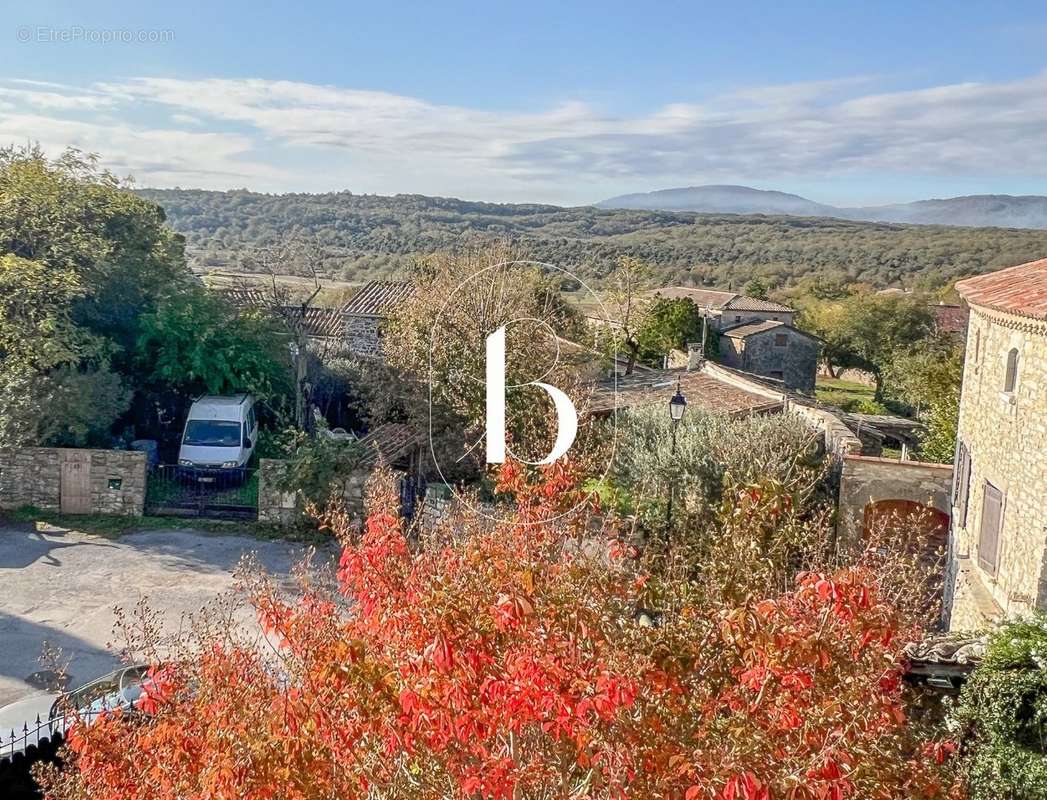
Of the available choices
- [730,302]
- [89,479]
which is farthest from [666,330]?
[89,479]

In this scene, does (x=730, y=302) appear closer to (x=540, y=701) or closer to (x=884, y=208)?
(x=540, y=701)

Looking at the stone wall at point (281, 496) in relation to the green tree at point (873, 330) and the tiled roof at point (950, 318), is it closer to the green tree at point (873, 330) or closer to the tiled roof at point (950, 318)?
the tiled roof at point (950, 318)

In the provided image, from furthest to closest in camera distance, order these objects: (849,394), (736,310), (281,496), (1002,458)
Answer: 1. (736,310)
2. (849,394)
3. (281,496)
4. (1002,458)

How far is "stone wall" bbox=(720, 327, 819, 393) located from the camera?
38.5 m

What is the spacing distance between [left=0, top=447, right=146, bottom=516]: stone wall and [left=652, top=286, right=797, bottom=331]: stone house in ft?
93.8

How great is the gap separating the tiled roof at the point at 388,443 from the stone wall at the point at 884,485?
840cm

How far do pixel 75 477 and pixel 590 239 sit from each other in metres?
59.9

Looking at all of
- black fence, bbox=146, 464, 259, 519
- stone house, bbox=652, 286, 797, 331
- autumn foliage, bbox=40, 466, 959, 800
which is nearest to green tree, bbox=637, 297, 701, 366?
stone house, bbox=652, 286, 797, 331

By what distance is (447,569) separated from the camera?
18.6 ft

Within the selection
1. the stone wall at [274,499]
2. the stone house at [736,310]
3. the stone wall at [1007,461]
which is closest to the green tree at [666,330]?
the stone house at [736,310]

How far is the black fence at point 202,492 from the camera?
17.7m

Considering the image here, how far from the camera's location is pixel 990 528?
1155 centimetres

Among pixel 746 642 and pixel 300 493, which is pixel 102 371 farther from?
pixel 746 642

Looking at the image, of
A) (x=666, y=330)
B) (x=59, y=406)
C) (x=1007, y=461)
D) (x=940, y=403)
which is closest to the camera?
(x=1007, y=461)
